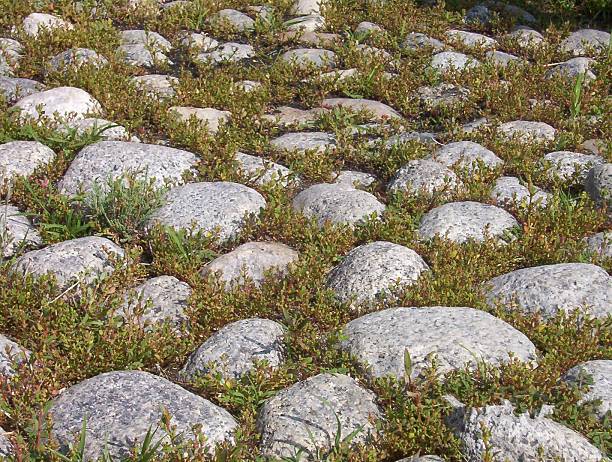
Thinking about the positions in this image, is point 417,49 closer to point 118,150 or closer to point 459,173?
point 459,173

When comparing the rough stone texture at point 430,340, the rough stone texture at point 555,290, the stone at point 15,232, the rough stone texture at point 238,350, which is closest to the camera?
the rough stone texture at point 430,340

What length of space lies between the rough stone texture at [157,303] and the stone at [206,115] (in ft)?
7.85

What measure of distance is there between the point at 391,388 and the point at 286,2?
23.1ft

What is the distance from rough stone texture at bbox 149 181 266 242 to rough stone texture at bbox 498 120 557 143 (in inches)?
113

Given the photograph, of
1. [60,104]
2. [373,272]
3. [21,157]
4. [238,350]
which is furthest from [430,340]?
[60,104]

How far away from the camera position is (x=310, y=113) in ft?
28.8

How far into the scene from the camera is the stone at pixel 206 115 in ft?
27.1

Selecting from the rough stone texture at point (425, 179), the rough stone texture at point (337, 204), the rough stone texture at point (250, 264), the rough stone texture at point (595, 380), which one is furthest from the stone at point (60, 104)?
the rough stone texture at point (595, 380)

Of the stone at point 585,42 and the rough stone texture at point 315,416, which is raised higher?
the stone at point 585,42

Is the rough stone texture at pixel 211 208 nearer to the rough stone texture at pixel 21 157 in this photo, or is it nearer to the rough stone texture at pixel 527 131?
the rough stone texture at pixel 21 157

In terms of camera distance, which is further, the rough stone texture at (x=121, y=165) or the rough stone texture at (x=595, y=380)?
the rough stone texture at (x=121, y=165)

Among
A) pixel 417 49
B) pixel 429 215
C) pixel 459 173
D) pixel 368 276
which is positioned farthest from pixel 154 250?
pixel 417 49

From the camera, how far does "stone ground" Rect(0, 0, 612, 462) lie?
16.6ft

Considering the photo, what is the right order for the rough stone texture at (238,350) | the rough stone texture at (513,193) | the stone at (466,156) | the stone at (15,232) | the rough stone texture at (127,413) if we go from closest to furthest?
the rough stone texture at (127,413) < the rough stone texture at (238,350) < the stone at (15,232) < the rough stone texture at (513,193) < the stone at (466,156)
